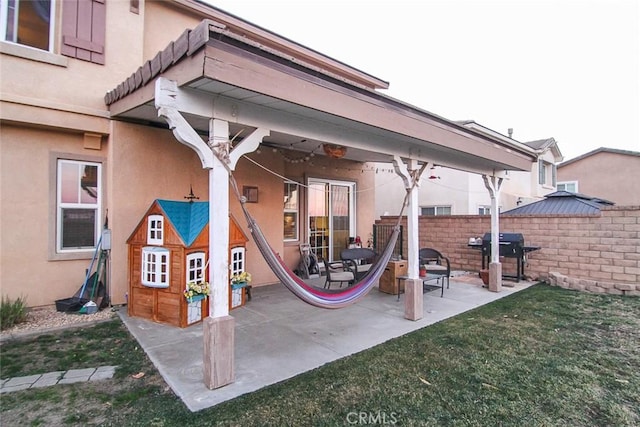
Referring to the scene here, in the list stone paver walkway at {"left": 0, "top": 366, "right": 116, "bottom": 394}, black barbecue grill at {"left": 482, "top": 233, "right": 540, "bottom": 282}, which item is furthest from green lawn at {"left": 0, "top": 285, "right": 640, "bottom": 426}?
black barbecue grill at {"left": 482, "top": 233, "right": 540, "bottom": 282}

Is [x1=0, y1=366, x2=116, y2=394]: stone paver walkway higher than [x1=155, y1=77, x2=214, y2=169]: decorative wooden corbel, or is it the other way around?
[x1=155, y1=77, x2=214, y2=169]: decorative wooden corbel

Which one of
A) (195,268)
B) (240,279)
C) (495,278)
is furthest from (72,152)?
(495,278)

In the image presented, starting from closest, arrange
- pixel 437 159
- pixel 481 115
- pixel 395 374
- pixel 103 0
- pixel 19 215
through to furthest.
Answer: pixel 395 374 < pixel 19 215 < pixel 103 0 < pixel 437 159 < pixel 481 115

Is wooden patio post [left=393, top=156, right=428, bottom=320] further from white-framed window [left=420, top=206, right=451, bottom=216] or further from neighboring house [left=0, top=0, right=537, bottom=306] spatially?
white-framed window [left=420, top=206, right=451, bottom=216]

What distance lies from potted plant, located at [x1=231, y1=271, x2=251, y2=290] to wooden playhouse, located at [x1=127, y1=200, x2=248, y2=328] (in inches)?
15.6

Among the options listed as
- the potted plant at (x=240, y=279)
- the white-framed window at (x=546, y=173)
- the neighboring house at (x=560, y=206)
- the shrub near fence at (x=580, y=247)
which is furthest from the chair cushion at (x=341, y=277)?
the white-framed window at (x=546, y=173)

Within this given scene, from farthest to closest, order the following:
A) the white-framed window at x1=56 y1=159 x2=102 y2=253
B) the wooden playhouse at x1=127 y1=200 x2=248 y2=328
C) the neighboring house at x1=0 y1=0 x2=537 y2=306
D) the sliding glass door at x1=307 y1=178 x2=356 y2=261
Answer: the sliding glass door at x1=307 y1=178 x2=356 y2=261 < the white-framed window at x1=56 y1=159 x2=102 y2=253 < the wooden playhouse at x1=127 y1=200 x2=248 y2=328 < the neighboring house at x1=0 y1=0 x2=537 y2=306

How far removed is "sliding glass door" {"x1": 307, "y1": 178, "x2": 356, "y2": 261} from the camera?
7.77 m

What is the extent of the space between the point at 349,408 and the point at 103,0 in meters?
6.12

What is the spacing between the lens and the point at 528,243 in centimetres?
747

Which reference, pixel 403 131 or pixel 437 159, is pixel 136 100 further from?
pixel 437 159

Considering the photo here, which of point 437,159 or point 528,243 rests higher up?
point 437,159

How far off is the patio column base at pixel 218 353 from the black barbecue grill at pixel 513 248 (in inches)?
250

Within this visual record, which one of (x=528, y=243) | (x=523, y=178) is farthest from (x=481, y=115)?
(x=528, y=243)
